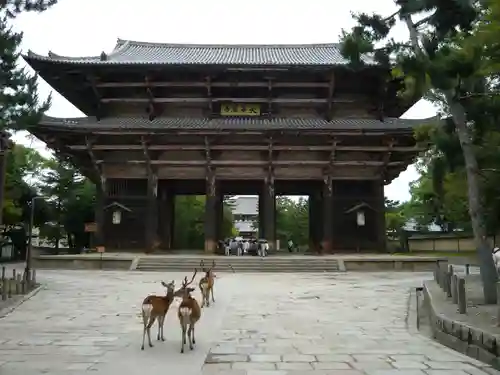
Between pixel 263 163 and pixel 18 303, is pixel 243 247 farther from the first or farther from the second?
pixel 18 303

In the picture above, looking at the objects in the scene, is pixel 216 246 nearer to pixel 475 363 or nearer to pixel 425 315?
pixel 425 315

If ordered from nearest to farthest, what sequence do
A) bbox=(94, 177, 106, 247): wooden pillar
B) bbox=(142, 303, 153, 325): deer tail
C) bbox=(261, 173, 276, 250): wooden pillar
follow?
bbox=(142, 303, 153, 325): deer tail, bbox=(261, 173, 276, 250): wooden pillar, bbox=(94, 177, 106, 247): wooden pillar

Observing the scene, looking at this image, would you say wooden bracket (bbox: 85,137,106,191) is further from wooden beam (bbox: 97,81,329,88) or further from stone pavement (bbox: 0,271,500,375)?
stone pavement (bbox: 0,271,500,375)

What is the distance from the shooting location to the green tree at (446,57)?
10.0 meters

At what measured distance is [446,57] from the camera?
9984 millimetres

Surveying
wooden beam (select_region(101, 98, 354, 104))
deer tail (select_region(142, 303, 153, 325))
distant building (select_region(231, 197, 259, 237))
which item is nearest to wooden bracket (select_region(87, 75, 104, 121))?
wooden beam (select_region(101, 98, 354, 104))

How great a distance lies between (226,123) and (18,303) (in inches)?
627

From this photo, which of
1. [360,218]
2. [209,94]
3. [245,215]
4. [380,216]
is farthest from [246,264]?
[245,215]

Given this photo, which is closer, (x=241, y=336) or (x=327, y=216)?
(x=241, y=336)

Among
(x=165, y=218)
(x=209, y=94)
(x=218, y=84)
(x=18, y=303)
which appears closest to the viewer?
(x=18, y=303)

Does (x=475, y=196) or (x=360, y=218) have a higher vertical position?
(x=360, y=218)

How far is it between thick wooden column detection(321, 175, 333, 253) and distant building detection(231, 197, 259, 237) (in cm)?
4696

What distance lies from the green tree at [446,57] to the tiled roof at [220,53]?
1816cm

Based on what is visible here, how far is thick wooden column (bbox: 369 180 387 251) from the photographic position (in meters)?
27.4
